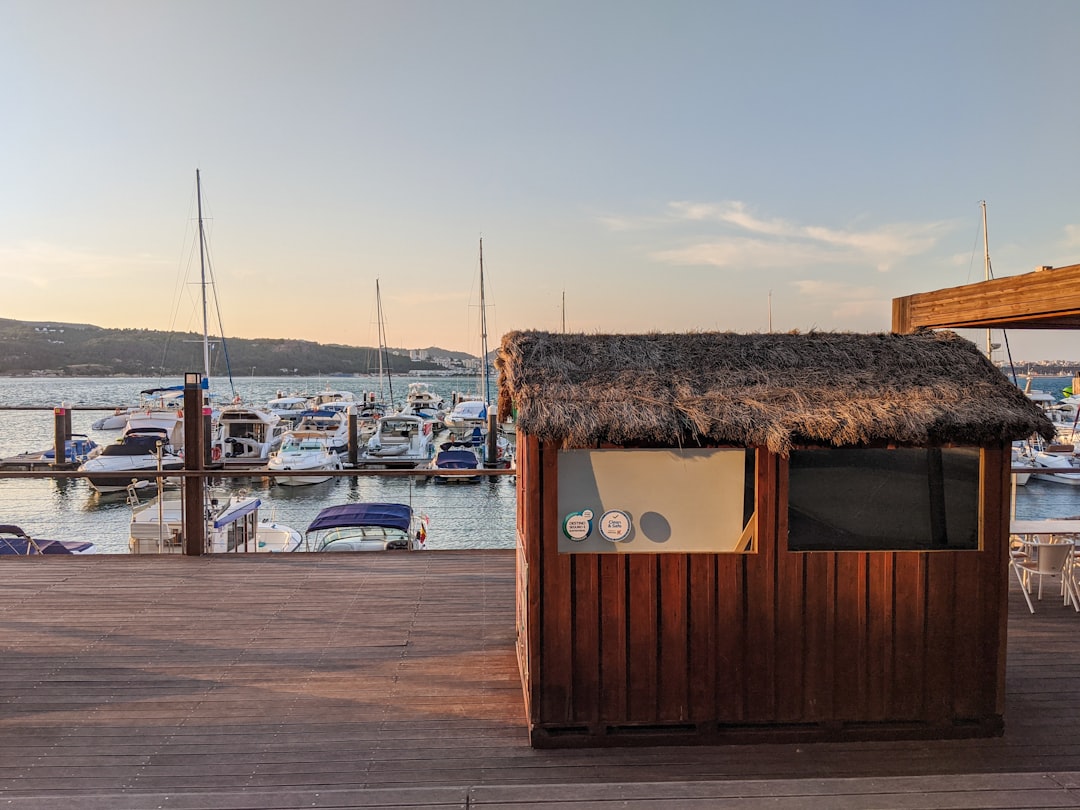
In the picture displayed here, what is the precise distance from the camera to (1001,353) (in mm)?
19500

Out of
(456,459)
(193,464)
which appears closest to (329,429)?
(456,459)

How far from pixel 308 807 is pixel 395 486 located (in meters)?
24.0

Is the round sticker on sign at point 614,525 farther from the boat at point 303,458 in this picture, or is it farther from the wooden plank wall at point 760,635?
the boat at point 303,458

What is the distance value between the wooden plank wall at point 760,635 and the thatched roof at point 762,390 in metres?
0.30

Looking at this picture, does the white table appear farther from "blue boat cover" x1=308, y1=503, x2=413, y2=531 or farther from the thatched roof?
"blue boat cover" x1=308, y1=503, x2=413, y2=531

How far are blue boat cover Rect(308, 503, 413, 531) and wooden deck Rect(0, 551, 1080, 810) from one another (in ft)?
12.8

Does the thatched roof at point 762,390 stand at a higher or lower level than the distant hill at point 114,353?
lower

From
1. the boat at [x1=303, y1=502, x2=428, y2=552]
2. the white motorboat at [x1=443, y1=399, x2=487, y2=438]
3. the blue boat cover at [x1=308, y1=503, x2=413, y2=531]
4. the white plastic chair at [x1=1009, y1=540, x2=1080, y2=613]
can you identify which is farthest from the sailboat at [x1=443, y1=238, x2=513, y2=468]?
the white plastic chair at [x1=1009, y1=540, x2=1080, y2=613]

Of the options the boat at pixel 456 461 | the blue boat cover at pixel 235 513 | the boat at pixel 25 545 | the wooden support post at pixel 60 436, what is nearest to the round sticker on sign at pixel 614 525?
the blue boat cover at pixel 235 513

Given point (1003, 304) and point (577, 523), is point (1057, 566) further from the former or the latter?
point (577, 523)

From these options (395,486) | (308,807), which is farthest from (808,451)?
(395,486)

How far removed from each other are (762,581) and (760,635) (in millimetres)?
296

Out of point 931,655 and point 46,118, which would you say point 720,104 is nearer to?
point 931,655

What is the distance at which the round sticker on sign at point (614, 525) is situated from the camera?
3182 mm
